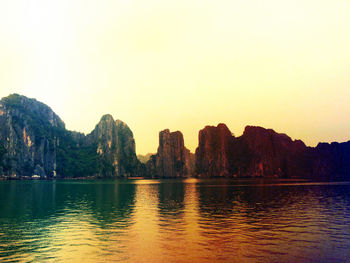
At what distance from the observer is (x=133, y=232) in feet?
116

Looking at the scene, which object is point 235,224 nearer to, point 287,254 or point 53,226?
point 287,254

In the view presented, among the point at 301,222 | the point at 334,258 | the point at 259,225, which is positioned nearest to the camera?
the point at 334,258

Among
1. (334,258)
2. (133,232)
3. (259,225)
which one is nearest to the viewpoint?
(334,258)

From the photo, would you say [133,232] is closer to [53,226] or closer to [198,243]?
[198,243]

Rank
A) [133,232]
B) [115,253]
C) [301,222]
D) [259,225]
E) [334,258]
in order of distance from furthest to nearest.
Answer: [301,222] < [259,225] < [133,232] < [115,253] < [334,258]

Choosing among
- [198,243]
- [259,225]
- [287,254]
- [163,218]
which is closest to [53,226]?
[163,218]

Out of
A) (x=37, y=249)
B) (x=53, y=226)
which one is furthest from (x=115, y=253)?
(x=53, y=226)

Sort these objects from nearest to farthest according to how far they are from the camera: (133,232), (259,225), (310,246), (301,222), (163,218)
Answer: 1. (310,246)
2. (133,232)
3. (259,225)
4. (301,222)
5. (163,218)

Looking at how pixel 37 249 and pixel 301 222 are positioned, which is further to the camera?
pixel 301 222

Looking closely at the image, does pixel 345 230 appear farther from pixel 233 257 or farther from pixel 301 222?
pixel 233 257

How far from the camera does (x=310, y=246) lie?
1119 inches

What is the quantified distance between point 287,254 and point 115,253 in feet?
46.8

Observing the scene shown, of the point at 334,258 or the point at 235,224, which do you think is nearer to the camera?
the point at 334,258

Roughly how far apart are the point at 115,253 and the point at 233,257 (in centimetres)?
976
